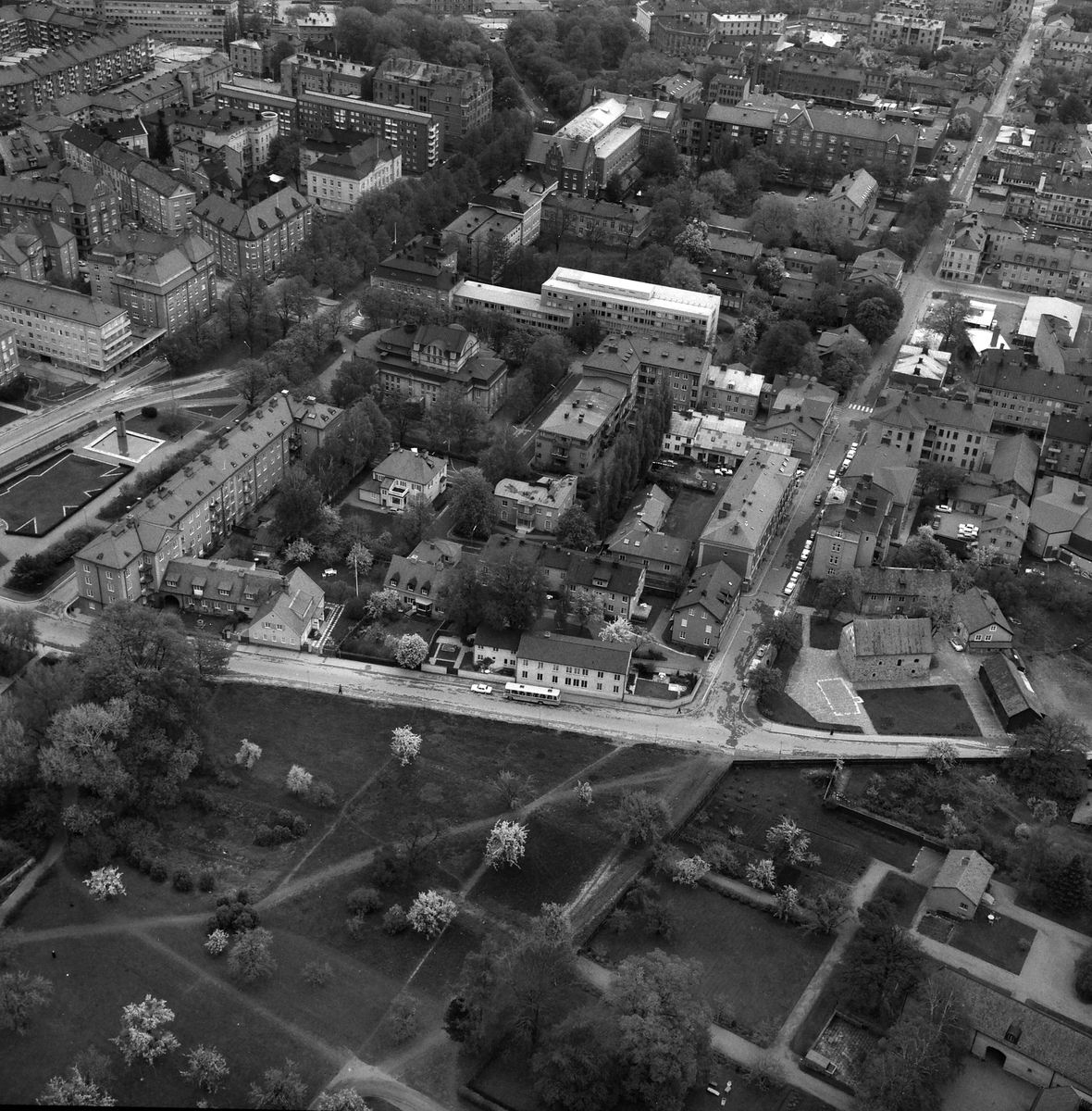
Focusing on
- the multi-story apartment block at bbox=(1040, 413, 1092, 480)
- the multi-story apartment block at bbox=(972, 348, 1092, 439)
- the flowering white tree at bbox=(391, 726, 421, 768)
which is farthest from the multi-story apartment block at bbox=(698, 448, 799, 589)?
the flowering white tree at bbox=(391, 726, 421, 768)

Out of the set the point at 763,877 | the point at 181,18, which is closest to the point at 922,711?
the point at 763,877

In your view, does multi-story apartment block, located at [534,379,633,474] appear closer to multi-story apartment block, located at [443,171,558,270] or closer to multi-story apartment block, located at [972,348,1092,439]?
multi-story apartment block, located at [443,171,558,270]

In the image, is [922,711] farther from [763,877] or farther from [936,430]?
[936,430]

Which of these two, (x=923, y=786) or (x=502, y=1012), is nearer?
(x=502, y=1012)

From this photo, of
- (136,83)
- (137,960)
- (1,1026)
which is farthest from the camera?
(136,83)

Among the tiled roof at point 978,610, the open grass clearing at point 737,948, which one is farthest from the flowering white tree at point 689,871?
the tiled roof at point 978,610

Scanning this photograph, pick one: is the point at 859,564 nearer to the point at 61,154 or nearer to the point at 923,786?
the point at 923,786

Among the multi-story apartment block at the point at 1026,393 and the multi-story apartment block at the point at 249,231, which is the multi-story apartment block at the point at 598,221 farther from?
the multi-story apartment block at the point at 1026,393

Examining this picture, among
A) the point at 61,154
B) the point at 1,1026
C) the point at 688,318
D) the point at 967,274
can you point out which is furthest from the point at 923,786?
the point at 61,154
